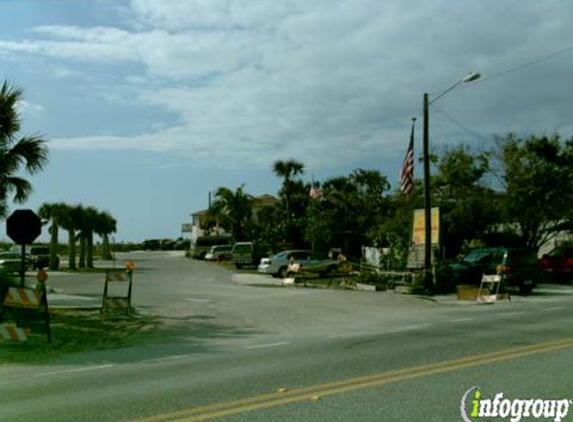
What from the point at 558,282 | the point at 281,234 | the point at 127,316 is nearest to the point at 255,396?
the point at 127,316

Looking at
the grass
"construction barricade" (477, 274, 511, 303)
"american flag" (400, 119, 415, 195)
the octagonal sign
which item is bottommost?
the grass

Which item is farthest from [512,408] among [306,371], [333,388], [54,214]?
[54,214]

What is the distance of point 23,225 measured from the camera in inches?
707

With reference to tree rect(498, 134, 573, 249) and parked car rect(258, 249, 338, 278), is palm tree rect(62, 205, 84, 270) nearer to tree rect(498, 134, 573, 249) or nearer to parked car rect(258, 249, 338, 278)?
parked car rect(258, 249, 338, 278)

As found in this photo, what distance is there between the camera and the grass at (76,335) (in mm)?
12761

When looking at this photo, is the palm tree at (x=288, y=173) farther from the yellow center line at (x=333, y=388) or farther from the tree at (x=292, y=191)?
the yellow center line at (x=333, y=388)

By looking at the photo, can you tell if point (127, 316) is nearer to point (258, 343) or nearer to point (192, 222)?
point (258, 343)

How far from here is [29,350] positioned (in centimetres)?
1303

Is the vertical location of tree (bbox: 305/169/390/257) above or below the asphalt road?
above

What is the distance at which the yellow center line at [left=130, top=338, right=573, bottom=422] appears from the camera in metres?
7.09

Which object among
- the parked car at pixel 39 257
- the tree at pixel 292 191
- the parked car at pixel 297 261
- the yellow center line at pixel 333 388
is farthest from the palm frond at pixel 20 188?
the tree at pixel 292 191

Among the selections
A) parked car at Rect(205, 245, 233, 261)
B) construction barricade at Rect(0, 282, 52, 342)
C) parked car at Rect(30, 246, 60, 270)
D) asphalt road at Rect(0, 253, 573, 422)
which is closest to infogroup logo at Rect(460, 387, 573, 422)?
asphalt road at Rect(0, 253, 573, 422)

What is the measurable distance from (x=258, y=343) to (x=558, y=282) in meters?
23.6

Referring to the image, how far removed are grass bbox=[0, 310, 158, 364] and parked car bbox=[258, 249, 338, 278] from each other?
1916cm
